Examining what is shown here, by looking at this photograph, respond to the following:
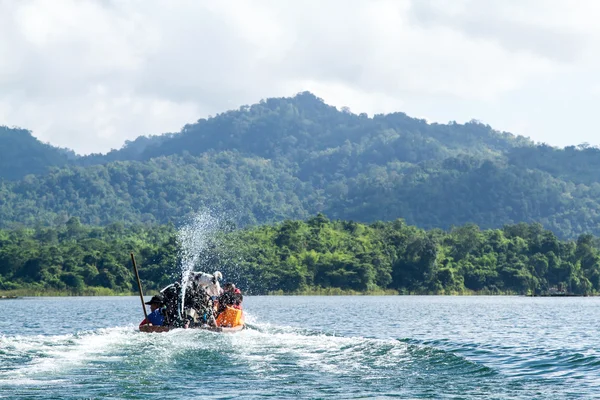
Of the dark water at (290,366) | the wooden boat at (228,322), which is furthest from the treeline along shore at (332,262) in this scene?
the dark water at (290,366)

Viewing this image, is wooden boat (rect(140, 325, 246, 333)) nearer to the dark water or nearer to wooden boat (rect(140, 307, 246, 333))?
wooden boat (rect(140, 307, 246, 333))

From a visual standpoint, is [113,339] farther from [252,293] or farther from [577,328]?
[252,293]

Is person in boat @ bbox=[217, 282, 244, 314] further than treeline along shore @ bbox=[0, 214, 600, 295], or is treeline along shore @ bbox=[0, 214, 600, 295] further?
treeline along shore @ bbox=[0, 214, 600, 295]

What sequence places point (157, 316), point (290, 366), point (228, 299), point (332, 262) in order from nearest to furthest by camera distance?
point (290, 366)
point (157, 316)
point (228, 299)
point (332, 262)

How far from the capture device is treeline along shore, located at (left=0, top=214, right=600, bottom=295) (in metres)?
135

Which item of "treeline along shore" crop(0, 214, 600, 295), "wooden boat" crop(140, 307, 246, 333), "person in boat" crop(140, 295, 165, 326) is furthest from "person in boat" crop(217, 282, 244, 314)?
"treeline along shore" crop(0, 214, 600, 295)

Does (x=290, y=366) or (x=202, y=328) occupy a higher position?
(x=202, y=328)

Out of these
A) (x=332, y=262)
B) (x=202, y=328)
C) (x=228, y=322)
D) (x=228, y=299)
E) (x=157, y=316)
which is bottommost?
(x=202, y=328)

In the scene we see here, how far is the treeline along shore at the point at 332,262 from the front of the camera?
135 metres

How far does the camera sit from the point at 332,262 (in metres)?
Result: 152

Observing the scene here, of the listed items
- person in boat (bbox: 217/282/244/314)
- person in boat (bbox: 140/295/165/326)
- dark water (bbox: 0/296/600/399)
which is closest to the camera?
dark water (bbox: 0/296/600/399)

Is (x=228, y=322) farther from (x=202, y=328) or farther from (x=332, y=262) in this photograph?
(x=332, y=262)

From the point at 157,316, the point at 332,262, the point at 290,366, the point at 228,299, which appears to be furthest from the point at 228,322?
the point at 332,262

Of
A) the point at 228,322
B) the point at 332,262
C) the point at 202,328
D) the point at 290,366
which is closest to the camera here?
the point at 290,366
